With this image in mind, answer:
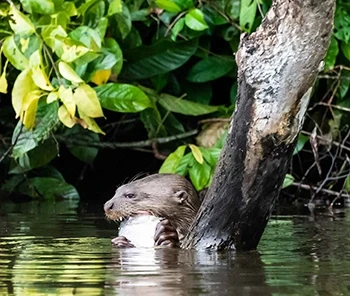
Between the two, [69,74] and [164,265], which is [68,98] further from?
[164,265]

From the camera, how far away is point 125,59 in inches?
268

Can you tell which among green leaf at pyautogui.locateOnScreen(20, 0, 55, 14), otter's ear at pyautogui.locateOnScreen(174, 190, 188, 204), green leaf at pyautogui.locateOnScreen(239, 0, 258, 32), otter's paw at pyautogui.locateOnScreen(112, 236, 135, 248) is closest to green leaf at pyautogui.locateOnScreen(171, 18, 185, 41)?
green leaf at pyautogui.locateOnScreen(239, 0, 258, 32)

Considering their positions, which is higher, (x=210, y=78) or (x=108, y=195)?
(x=210, y=78)

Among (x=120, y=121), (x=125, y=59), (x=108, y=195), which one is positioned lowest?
(x=108, y=195)

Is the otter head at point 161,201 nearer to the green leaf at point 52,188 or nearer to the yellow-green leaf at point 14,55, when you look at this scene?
the yellow-green leaf at point 14,55

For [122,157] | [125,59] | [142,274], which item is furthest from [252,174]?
[122,157]

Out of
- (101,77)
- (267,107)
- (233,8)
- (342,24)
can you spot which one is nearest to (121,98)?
(101,77)

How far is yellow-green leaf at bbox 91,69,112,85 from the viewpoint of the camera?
19.6ft

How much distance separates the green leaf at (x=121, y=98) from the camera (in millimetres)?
5762

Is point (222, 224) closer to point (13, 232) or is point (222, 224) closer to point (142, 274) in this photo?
point (142, 274)

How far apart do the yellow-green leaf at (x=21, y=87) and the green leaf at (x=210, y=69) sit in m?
2.12

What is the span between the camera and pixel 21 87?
5.12 metres

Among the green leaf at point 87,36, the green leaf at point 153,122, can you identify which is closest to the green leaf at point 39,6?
the green leaf at point 87,36

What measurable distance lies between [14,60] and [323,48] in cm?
228
